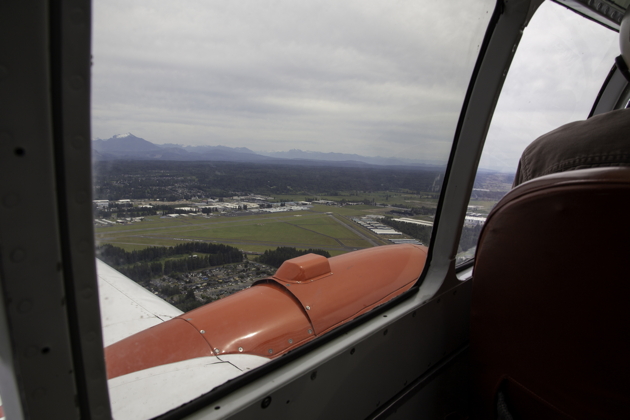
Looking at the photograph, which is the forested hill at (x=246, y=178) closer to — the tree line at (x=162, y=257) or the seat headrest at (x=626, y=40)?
the tree line at (x=162, y=257)

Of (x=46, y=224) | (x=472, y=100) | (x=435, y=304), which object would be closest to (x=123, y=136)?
(x=46, y=224)

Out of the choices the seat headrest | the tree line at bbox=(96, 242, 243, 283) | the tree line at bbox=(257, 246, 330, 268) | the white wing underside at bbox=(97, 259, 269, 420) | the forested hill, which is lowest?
the white wing underside at bbox=(97, 259, 269, 420)

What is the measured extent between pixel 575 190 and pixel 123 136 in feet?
4.03

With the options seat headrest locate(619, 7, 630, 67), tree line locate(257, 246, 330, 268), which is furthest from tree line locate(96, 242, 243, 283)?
seat headrest locate(619, 7, 630, 67)

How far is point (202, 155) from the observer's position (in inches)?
49.3

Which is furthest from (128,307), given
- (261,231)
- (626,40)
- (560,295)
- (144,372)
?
(626,40)

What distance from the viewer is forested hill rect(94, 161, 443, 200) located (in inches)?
37.9

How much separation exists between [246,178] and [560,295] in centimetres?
118

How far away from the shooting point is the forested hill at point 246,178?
0.96 m

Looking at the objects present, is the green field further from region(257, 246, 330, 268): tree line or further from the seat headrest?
the seat headrest

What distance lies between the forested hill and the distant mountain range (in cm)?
3

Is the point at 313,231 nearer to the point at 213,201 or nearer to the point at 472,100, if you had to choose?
the point at 213,201

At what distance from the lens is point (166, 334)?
4.12 ft

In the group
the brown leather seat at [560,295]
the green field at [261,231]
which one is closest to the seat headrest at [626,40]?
the brown leather seat at [560,295]
